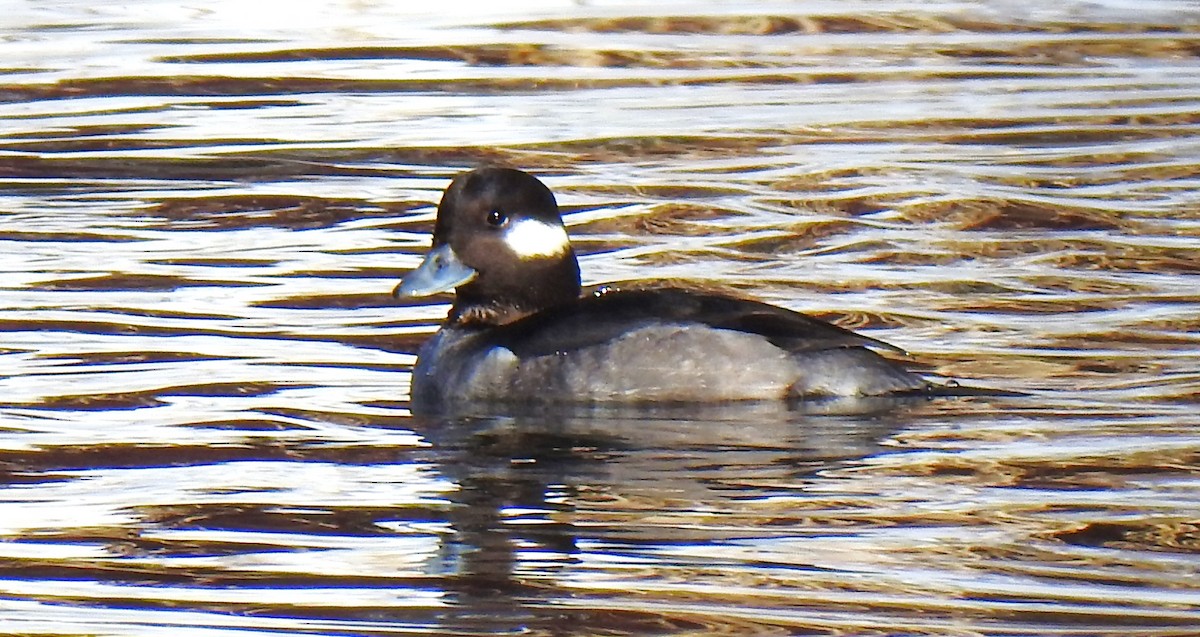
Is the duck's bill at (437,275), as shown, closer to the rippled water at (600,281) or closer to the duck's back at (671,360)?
the rippled water at (600,281)

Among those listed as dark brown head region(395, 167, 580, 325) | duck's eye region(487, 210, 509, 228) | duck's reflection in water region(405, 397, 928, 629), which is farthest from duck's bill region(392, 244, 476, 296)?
duck's reflection in water region(405, 397, 928, 629)

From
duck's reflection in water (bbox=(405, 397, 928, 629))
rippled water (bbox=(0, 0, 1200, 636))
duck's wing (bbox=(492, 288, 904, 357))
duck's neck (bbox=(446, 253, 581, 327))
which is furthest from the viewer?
duck's neck (bbox=(446, 253, 581, 327))

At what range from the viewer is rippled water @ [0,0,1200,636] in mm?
5730

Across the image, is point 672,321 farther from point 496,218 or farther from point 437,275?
point 437,275

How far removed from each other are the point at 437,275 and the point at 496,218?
0.26m

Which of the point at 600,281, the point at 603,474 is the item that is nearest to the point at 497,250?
the point at 600,281

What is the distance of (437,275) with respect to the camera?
8523mm

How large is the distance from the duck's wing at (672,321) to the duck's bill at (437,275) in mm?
480

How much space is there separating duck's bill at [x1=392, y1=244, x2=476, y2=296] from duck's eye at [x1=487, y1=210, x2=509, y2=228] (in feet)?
0.55

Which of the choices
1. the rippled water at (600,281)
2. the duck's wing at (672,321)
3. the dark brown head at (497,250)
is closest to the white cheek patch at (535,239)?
the dark brown head at (497,250)

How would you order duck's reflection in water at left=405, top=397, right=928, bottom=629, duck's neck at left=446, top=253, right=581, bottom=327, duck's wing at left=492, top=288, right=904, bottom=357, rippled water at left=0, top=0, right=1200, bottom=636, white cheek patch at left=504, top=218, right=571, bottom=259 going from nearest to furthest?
rippled water at left=0, top=0, right=1200, bottom=636
duck's reflection in water at left=405, top=397, right=928, bottom=629
duck's wing at left=492, top=288, right=904, bottom=357
white cheek patch at left=504, top=218, right=571, bottom=259
duck's neck at left=446, top=253, right=581, bottom=327

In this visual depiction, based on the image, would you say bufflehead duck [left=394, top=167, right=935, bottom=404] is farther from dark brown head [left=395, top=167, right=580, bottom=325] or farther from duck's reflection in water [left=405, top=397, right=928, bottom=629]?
dark brown head [left=395, top=167, right=580, bottom=325]

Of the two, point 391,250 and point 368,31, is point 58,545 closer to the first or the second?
point 391,250

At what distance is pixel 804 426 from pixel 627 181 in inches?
182
